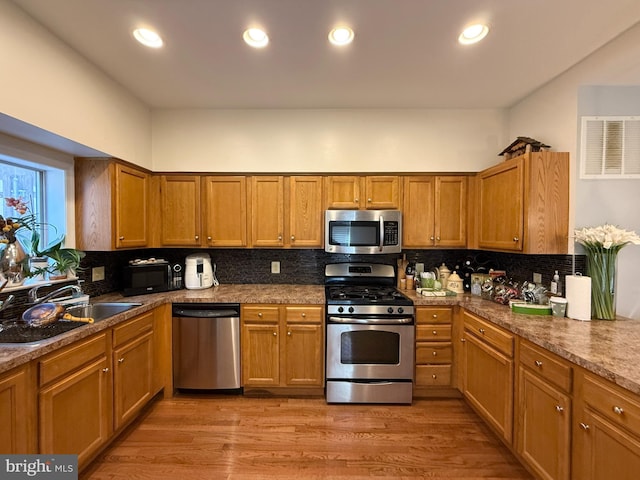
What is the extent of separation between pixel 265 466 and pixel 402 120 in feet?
10.2

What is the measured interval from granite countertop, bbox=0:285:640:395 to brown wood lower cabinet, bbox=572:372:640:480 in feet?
0.25

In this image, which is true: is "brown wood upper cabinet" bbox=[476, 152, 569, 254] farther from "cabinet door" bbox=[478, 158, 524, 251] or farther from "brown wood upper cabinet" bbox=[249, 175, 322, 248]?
"brown wood upper cabinet" bbox=[249, 175, 322, 248]

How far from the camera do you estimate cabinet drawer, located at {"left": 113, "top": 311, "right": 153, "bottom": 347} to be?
1.98m

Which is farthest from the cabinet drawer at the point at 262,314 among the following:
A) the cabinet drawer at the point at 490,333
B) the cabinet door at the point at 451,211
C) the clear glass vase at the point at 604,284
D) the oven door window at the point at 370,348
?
the clear glass vase at the point at 604,284

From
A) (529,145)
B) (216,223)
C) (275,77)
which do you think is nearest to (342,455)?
(216,223)

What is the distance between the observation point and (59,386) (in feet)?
5.06

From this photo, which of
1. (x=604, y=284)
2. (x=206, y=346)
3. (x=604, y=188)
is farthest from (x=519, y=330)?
(x=206, y=346)

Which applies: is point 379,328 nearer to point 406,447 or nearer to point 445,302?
point 445,302

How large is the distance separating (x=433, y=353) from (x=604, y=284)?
1299mm

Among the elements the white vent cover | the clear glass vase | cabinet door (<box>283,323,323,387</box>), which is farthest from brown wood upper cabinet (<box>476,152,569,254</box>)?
cabinet door (<box>283,323,323,387</box>)

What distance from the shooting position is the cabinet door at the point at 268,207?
2.96 meters

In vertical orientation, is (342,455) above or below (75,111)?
below

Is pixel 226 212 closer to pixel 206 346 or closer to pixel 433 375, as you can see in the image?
→ pixel 206 346

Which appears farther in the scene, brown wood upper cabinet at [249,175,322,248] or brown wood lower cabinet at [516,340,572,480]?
brown wood upper cabinet at [249,175,322,248]
